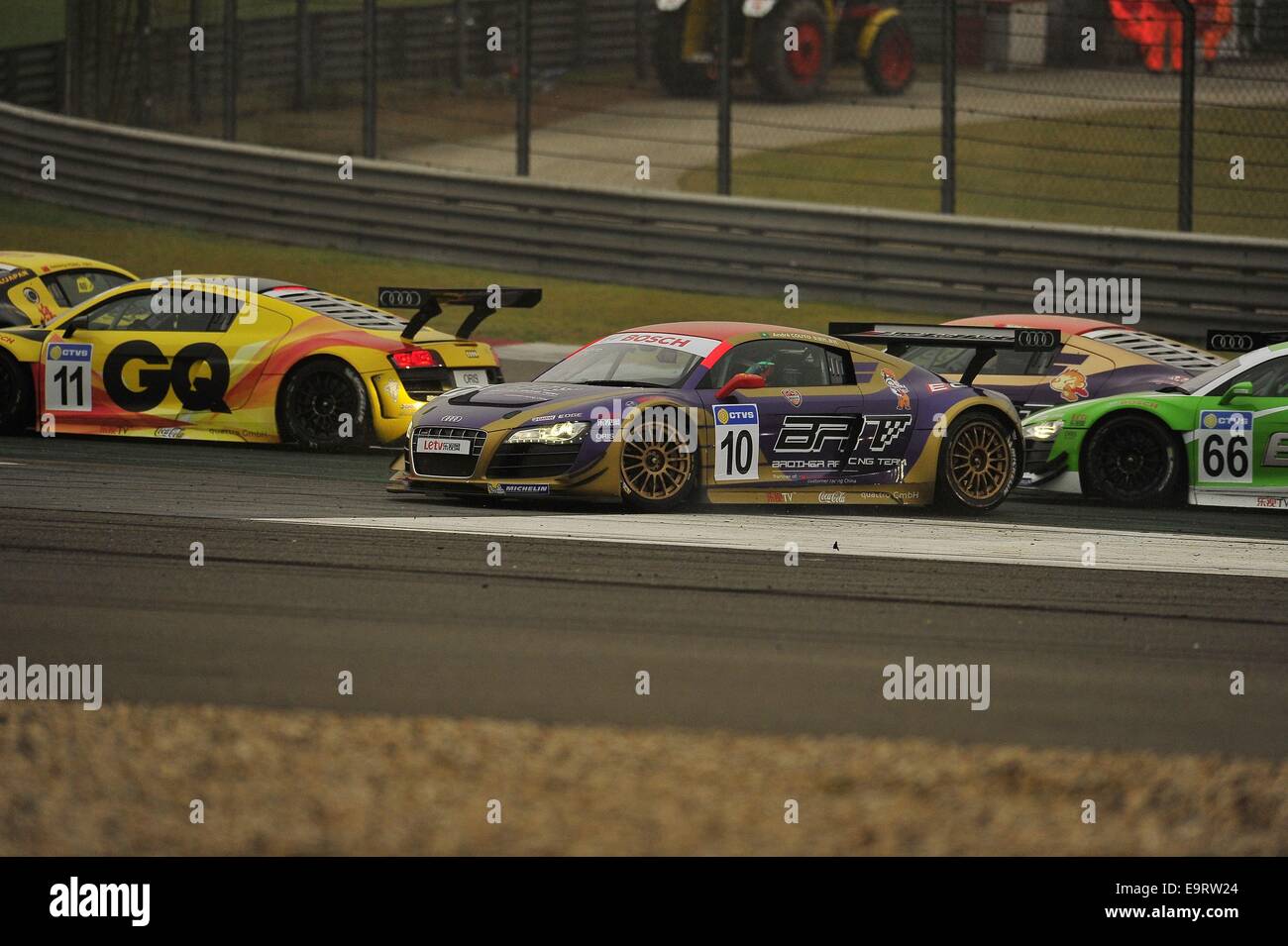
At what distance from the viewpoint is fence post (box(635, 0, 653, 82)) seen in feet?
75.9

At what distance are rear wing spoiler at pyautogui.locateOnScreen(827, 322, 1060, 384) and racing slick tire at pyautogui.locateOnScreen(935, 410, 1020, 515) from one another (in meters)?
0.45

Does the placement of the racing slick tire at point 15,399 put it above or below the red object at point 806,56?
below

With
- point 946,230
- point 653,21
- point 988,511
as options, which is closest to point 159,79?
point 653,21

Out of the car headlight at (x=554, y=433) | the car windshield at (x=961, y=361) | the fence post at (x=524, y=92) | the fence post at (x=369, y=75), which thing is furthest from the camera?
the fence post at (x=369, y=75)

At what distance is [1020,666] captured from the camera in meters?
7.62

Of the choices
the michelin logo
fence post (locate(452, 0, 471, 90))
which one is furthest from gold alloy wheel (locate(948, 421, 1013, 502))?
fence post (locate(452, 0, 471, 90))

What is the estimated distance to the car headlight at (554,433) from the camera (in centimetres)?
1095

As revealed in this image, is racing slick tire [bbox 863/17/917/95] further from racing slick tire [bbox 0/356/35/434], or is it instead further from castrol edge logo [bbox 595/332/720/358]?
racing slick tire [bbox 0/356/35/434]

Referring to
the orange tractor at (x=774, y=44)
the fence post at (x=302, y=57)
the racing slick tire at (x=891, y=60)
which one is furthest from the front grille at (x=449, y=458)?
the fence post at (x=302, y=57)

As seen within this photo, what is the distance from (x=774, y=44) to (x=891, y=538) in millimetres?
14123

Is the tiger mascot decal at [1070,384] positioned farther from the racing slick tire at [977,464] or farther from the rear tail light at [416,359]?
the rear tail light at [416,359]

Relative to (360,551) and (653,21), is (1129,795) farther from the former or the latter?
(653,21)

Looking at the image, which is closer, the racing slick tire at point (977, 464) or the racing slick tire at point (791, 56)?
the racing slick tire at point (977, 464)

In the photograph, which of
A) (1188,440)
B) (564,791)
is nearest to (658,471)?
(1188,440)
